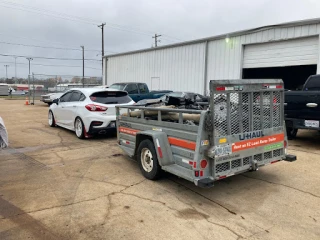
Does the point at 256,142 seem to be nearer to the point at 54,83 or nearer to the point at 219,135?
the point at 219,135

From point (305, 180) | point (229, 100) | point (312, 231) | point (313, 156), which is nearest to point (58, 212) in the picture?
point (229, 100)

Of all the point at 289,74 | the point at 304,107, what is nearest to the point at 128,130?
the point at 304,107

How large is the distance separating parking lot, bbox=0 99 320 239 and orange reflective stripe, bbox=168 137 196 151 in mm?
789

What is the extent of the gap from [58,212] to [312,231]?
3.21 metres

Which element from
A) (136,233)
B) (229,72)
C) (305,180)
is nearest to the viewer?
(136,233)

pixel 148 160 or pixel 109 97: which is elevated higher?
pixel 109 97

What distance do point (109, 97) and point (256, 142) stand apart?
17.9 ft

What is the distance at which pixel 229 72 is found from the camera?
14898 mm

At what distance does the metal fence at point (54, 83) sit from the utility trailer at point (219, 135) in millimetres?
21687

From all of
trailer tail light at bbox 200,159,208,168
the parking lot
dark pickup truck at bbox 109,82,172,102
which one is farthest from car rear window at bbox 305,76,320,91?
dark pickup truck at bbox 109,82,172,102

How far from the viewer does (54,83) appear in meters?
28.7

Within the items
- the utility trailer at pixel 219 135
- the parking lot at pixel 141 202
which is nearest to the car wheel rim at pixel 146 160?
the utility trailer at pixel 219 135

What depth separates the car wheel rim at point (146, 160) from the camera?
16.9ft

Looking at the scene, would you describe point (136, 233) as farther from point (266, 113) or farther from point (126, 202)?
point (266, 113)
